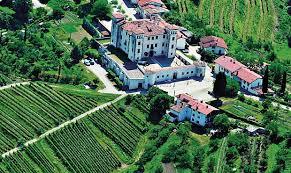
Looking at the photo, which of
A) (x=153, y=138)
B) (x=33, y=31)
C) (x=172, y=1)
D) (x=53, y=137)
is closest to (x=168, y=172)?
(x=153, y=138)

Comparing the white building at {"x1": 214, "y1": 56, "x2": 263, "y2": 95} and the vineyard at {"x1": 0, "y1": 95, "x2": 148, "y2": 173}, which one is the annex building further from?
the vineyard at {"x1": 0, "y1": 95, "x2": 148, "y2": 173}

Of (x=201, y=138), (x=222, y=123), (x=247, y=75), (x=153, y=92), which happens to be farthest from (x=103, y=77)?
(x=222, y=123)

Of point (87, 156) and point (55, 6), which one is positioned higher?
point (55, 6)

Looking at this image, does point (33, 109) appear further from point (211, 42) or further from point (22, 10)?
point (211, 42)

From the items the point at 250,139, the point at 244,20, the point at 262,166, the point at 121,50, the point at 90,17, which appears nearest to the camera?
the point at 262,166

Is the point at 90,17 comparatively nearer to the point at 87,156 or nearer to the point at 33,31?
the point at 33,31

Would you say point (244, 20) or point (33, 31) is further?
point (244, 20)

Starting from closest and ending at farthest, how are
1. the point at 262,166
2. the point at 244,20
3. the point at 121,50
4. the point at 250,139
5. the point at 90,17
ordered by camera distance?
1. the point at 262,166
2. the point at 250,139
3. the point at 121,50
4. the point at 90,17
5. the point at 244,20
